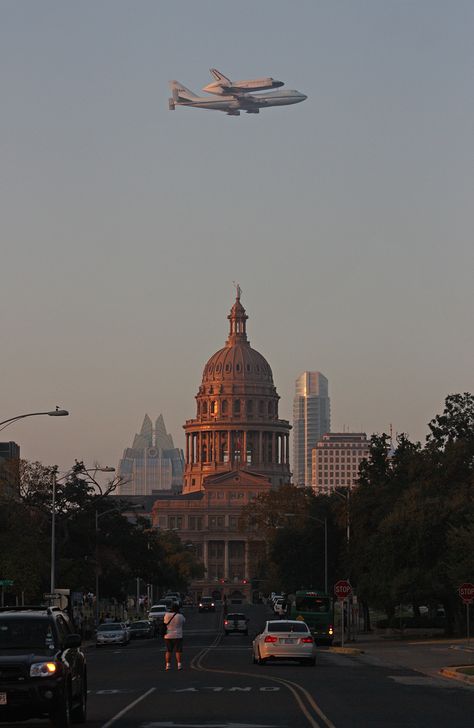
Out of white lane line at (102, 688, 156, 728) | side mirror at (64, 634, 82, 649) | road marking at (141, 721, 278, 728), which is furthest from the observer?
white lane line at (102, 688, 156, 728)

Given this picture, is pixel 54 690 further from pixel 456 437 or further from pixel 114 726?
pixel 456 437

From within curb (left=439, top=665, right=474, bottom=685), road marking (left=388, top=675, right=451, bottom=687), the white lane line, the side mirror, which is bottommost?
the white lane line

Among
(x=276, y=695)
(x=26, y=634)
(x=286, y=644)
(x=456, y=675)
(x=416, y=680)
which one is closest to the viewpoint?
(x=26, y=634)

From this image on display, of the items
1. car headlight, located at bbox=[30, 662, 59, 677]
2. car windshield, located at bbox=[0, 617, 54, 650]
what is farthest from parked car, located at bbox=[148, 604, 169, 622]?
car headlight, located at bbox=[30, 662, 59, 677]

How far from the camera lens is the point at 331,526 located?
12312cm

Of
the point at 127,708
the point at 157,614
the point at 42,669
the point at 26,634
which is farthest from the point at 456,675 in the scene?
the point at 157,614

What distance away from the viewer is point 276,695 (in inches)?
1210

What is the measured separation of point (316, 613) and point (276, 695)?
4439cm

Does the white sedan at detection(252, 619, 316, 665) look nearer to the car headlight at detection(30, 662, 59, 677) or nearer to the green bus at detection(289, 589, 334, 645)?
the car headlight at detection(30, 662, 59, 677)

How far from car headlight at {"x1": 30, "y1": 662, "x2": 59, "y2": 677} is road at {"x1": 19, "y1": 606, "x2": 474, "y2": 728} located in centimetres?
185

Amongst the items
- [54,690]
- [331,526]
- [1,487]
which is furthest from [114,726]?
[331,526]

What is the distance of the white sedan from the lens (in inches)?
1815

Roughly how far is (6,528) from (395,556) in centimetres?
1916

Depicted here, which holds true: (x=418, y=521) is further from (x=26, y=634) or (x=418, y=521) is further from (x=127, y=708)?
(x=26, y=634)
